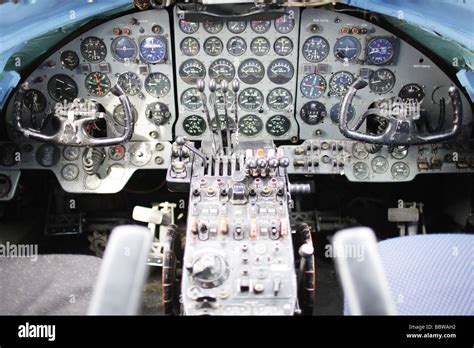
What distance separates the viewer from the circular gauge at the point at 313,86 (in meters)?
4.56

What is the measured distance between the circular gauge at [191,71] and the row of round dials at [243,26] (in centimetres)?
23

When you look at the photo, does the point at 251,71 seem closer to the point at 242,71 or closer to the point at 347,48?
the point at 242,71

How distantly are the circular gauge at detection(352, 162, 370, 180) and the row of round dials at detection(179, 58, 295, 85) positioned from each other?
0.81 meters

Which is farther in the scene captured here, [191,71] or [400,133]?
[191,71]

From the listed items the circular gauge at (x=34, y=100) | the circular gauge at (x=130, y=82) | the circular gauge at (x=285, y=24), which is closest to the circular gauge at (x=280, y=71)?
the circular gauge at (x=285, y=24)

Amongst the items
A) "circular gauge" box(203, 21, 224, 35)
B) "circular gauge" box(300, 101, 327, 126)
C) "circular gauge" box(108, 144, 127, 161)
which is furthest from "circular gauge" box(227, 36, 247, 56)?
"circular gauge" box(108, 144, 127, 161)

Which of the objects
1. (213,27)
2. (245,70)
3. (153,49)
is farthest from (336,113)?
(153,49)

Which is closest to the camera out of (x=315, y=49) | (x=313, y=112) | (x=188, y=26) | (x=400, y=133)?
(x=400, y=133)

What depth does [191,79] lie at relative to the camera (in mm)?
4570

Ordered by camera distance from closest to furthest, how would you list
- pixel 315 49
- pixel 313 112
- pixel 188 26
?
pixel 188 26 → pixel 315 49 → pixel 313 112

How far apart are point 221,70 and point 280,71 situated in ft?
1.41

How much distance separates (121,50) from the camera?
4.46 m

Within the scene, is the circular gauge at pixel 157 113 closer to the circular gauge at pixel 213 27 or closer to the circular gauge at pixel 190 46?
the circular gauge at pixel 190 46

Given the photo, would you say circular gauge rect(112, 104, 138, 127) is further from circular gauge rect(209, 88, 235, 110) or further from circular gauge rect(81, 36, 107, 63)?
circular gauge rect(209, 88, 235, 110)
